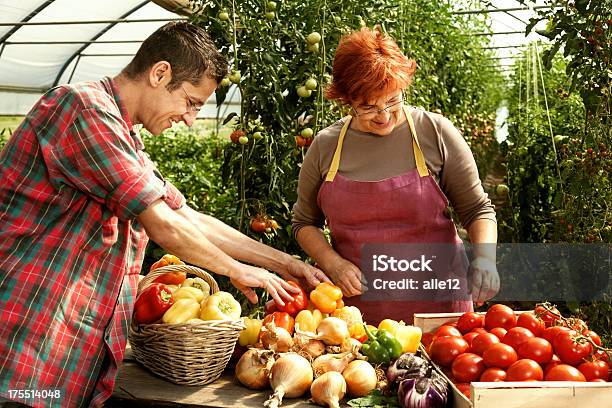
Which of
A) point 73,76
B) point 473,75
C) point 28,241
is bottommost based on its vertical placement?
point 73,76

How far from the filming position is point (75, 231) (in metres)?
1.81

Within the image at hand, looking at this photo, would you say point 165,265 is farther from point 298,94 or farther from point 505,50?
point 505,50

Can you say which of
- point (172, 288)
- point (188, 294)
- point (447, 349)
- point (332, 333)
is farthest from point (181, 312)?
point (447, 349)

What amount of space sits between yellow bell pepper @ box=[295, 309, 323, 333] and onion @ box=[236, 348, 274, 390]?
17cm

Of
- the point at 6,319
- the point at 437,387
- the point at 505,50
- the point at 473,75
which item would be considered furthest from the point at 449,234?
the point at 505,50

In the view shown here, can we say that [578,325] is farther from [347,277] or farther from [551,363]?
[347,277]

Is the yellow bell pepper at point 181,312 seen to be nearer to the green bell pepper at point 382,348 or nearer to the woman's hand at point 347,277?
the green bell pepper at point 382,348

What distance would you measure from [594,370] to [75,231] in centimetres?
137

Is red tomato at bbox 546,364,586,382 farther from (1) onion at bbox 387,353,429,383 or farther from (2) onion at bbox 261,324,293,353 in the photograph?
(2) onion at bbox 261,324,293,353

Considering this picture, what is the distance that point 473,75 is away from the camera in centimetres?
750

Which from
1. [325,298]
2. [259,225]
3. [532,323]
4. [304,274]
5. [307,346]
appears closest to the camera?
[532,323]

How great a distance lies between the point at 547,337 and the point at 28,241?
4.53 feet

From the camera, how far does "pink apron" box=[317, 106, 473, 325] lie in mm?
2559

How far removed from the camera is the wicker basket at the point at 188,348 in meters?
1.98
